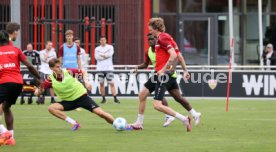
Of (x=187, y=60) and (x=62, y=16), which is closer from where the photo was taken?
(x=62, y=16)

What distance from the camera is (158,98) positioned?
1666 cm

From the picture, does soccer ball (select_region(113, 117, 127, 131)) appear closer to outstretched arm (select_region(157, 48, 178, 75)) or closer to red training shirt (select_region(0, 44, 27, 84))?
outstretched arm (select_region(157, 48, 178, 75))

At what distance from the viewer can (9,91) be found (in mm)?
14188

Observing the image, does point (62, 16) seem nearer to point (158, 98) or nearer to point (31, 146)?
point (158, 98)

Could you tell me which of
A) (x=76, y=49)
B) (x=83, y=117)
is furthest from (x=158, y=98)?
(x=76, y=49)

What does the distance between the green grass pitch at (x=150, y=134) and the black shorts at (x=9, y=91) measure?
738 mm

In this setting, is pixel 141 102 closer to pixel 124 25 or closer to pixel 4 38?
pixel 4 38

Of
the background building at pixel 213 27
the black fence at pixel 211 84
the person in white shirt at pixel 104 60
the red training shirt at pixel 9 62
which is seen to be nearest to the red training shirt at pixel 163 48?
the red training shirt at pixel 9 62

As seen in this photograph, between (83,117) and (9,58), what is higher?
(9,58)

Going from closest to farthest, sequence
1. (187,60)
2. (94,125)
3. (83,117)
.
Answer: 1. (94,125)
2. (83,117)
3. (187,60)

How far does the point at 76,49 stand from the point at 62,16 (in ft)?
34.3

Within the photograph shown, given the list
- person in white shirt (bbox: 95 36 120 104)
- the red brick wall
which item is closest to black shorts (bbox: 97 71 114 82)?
person in white shirt (bbox: 95 36 120 104)

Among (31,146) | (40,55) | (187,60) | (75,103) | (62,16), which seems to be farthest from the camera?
(187,60)

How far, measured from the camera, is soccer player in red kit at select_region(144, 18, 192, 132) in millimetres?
16266
